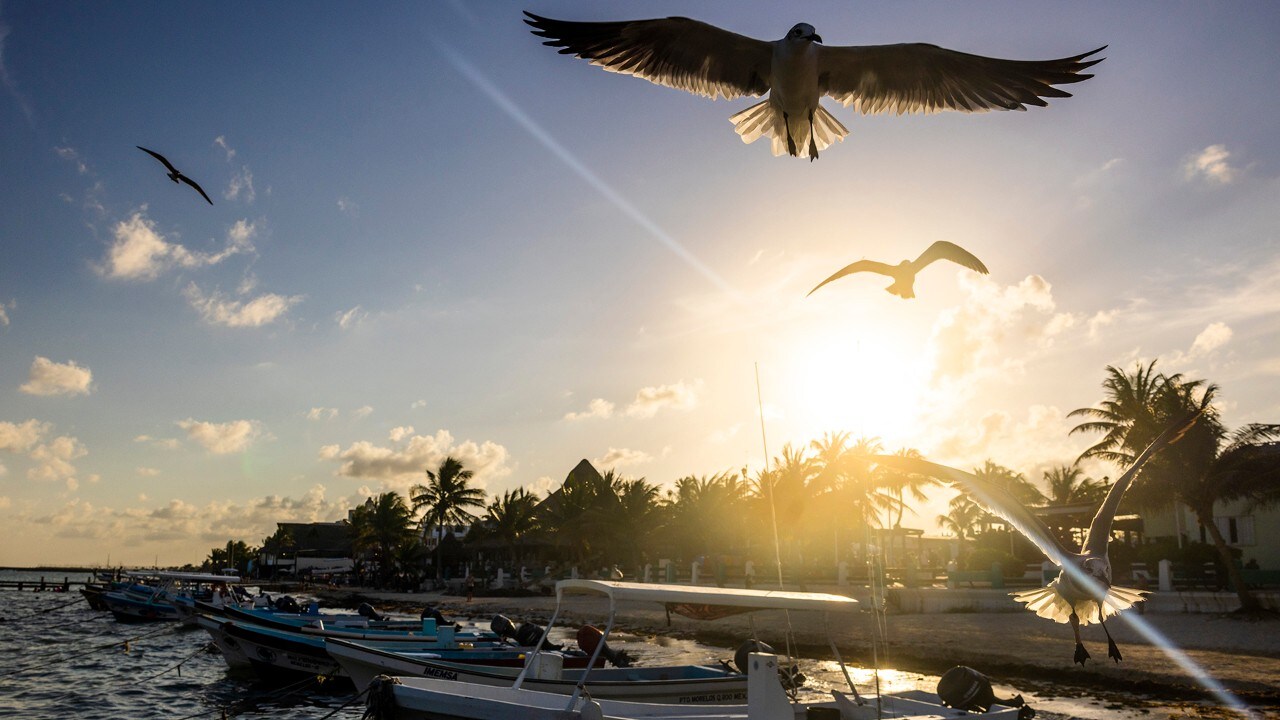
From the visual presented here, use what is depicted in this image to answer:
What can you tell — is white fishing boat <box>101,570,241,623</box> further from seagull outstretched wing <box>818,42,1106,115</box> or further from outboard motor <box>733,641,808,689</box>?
seagull outstretched wing <box>818,42,1106,115</box>

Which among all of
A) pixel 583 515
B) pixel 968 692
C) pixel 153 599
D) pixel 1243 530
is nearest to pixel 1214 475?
pixel 1243 530

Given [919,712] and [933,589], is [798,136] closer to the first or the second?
[919,712]

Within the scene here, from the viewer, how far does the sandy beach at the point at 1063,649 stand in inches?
622

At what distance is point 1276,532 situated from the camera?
32.5 m

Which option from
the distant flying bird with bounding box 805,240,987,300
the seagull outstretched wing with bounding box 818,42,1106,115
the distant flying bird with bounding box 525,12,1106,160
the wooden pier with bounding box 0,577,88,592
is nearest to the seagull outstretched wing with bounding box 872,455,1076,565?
the distant flying bird with bounding box 805,240,987,300

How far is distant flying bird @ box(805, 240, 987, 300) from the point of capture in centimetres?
668

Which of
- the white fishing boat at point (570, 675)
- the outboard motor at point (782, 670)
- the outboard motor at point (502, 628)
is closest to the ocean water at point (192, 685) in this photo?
the white fishing boat at point (570, 675)

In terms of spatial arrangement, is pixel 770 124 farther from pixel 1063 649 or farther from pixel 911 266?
pixel 1063 649

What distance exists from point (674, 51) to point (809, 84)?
1694 millimetres

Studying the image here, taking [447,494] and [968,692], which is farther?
[447,494]

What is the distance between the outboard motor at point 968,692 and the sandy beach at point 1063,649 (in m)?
1.67

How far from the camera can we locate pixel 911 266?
270 inches

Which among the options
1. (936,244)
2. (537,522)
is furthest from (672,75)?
(537,522)

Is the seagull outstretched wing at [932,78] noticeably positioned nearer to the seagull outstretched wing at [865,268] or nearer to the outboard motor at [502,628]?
the seagull outstretched wing at [865,268]
